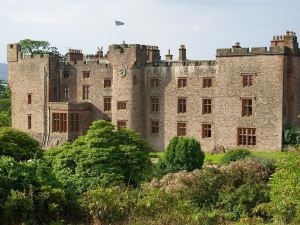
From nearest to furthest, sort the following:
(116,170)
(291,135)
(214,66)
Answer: (116,170)
(291,135)
(214,66)

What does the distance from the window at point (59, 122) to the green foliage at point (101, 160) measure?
2278 centimetres

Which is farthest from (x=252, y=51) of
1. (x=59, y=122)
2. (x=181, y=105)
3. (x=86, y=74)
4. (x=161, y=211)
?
(x=161, y=211)

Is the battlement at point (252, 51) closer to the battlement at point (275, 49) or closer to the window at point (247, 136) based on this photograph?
the battlement at point (275, 49)

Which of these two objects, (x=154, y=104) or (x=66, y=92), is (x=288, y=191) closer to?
(x=154, y=104)

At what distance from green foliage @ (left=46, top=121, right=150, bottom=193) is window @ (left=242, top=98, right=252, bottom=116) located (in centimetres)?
1707

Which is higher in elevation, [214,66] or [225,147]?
[214,66]

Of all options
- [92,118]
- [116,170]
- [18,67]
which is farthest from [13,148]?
[18,67]

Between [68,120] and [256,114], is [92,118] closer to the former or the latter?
[68,120]

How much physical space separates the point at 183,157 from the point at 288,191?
689 inches

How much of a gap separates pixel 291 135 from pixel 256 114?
298 cm

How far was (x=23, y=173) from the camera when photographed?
68.1 feet

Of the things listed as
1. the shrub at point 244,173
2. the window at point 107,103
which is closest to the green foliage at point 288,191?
the shrub at point 244,173

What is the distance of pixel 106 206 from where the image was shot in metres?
20.6

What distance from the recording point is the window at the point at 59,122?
53.2 metres
